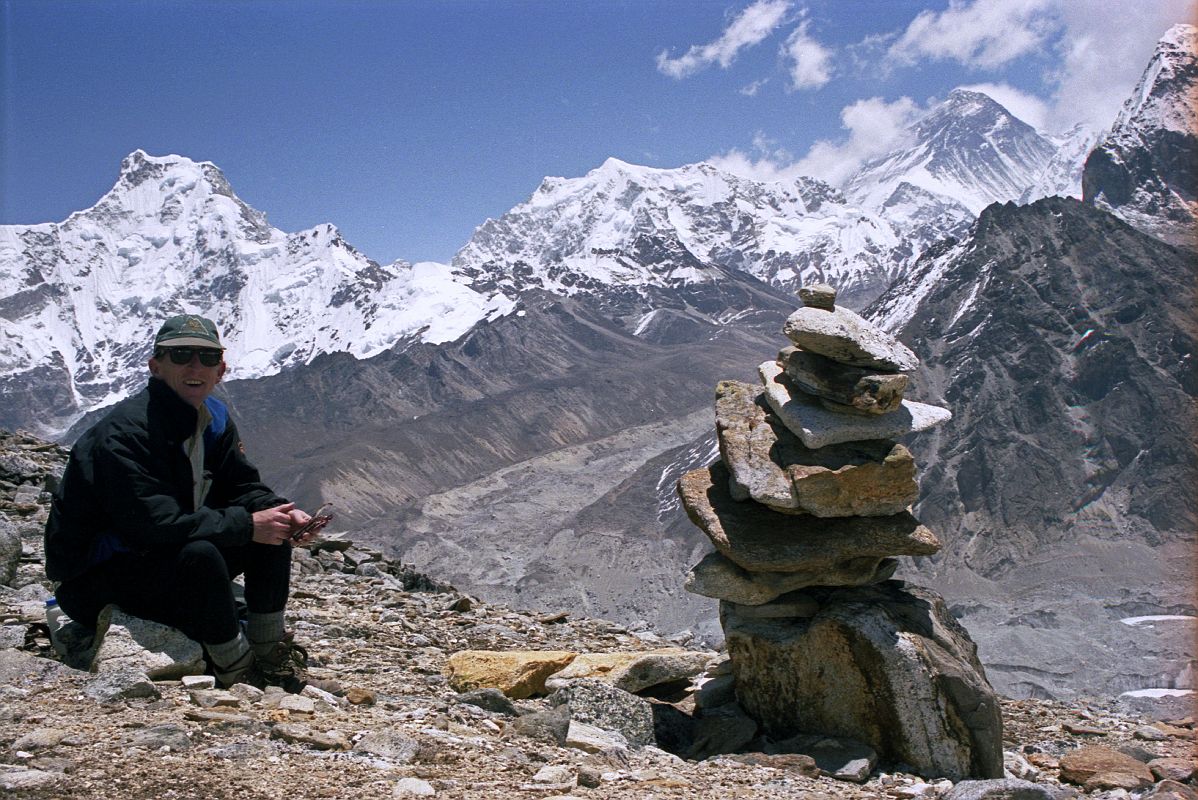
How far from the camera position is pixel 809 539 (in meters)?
10.2

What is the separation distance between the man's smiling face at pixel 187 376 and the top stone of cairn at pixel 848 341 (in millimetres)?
6032

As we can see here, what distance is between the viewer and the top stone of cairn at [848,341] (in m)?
10.2

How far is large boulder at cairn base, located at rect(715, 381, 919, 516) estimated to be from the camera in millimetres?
9828

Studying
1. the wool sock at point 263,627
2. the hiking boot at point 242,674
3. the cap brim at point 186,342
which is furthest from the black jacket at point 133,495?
the hiking boot at point 242,674

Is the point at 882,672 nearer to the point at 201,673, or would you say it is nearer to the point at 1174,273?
the point at 201,673

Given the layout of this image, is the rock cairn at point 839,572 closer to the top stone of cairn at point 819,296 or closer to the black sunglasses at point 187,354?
the top stone of cairn at point 819,296

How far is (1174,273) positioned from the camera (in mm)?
184625

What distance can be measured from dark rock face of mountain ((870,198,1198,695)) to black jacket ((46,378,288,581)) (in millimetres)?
108429

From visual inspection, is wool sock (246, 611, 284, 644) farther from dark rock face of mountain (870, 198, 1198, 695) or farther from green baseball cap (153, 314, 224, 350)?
dark rock face of mountain (870, 198, 1198, 695)

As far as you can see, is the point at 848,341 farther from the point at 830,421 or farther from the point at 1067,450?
the point at 1067,450

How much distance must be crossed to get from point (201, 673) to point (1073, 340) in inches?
7731

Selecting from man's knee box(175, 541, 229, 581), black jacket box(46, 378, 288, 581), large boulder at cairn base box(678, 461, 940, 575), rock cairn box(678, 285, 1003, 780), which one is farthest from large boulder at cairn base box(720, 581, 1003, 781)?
black jacket box(46, 378, 288, 581)

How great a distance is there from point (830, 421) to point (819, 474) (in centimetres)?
76

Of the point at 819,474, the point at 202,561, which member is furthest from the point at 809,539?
the point at 202,561
